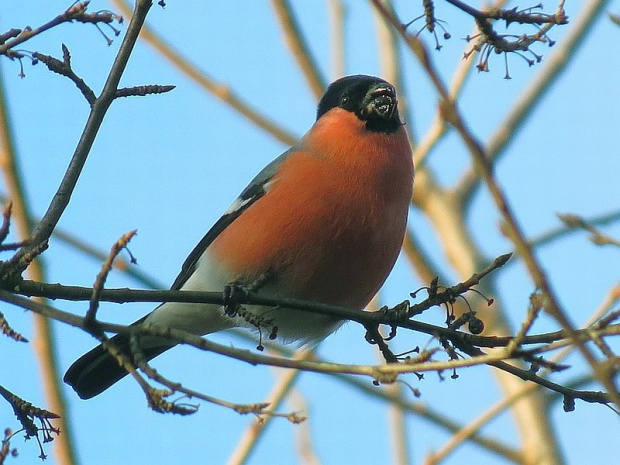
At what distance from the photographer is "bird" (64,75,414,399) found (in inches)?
162

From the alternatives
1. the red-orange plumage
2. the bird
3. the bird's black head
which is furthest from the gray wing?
the bird's black head

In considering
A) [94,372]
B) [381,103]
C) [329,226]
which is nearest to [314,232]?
[329,226]

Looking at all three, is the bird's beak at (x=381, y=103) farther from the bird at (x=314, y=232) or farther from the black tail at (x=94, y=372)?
the black tail at (x=94, y=372)

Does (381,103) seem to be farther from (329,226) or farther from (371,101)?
(329,226)

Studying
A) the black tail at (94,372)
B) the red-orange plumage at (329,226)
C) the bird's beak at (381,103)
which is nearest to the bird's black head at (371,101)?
→ the bird's beak at (381,103)

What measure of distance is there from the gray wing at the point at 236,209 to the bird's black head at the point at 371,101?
1.28ft

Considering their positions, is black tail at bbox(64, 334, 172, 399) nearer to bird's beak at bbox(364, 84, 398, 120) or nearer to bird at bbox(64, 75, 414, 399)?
bird at bbox(64, 75, 414, 399)

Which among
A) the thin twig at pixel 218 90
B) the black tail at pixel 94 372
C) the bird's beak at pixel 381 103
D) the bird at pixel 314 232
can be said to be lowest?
the black tail at pixel 94 372

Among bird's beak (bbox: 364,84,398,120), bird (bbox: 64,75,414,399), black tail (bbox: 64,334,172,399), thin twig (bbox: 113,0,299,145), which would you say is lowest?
black tail (bbox: 64,334,172,399)

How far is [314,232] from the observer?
4.09m

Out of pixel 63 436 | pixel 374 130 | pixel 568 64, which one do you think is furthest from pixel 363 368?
pixel 568 64

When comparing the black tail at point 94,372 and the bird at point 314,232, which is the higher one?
the bird at point 314,232

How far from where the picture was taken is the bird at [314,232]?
412 centimetres

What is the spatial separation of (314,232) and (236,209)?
0.72 m
